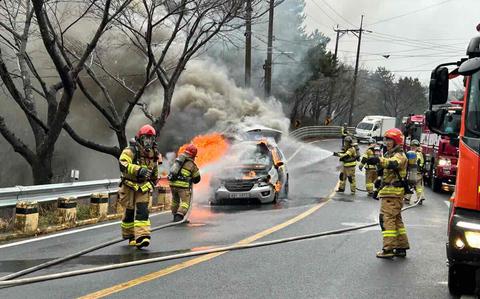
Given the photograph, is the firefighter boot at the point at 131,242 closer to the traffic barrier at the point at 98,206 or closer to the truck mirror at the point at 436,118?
the traffic barrier at the point at 98,206

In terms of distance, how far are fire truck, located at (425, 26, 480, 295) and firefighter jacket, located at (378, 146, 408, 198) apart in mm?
2034

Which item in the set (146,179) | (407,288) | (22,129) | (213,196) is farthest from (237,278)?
(22,129)

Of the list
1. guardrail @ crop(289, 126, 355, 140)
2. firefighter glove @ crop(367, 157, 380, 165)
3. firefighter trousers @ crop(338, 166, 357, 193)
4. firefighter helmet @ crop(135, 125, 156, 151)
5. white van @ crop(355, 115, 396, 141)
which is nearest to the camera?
firefighter glove @ crop(367, 157, 380, 165)

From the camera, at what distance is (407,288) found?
597 cm

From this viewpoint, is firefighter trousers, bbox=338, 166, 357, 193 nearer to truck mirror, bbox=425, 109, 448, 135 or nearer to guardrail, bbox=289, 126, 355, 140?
truck mirror, bbox=425, 109, 448, 135

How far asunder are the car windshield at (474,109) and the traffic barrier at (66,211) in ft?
22.8

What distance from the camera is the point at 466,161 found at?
4914mm

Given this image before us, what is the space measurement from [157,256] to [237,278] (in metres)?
1.51

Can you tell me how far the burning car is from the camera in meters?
13.3

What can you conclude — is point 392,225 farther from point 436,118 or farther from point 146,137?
point 146,137

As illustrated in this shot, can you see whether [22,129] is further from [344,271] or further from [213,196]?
[344,271]

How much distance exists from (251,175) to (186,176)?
3240mm

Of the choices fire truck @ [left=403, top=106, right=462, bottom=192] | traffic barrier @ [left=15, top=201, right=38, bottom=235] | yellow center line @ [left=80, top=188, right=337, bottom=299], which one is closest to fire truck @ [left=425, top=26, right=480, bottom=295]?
yellow center line @ [left=80, top=188, right=337, bottom=299]

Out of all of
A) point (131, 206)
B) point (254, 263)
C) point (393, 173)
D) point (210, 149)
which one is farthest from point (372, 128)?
point (254, 263)
